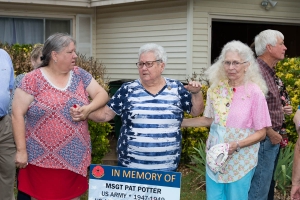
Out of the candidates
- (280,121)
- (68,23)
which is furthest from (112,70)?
(280,121)

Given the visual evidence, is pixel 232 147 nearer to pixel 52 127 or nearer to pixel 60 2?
pixel 52 127

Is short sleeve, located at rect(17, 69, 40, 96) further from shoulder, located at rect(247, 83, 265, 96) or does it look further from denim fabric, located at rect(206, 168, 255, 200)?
shoulder, located at rect(247, 83, 265, 96)

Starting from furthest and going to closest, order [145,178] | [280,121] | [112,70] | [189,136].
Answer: [112,70] → [189,136] → [280,121] → [145,178]

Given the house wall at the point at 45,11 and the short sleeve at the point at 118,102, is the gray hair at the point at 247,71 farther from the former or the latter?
the house wall at the point at 45,11

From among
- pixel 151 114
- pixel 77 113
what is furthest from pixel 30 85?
pixel 151 114

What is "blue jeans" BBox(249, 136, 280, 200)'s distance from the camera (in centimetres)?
503

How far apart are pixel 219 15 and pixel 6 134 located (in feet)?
25.3

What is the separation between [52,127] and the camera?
13.7 feet

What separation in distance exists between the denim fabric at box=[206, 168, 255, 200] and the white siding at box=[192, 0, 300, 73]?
7.33 metres

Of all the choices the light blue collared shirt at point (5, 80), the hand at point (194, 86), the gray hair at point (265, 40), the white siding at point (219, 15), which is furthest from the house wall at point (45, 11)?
the hand at point (194, 86)

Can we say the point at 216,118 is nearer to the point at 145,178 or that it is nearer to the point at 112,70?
the point at 145,178

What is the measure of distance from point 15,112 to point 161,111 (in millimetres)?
1136

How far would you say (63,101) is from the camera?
4.19m

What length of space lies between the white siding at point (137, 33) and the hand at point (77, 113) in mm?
7612
